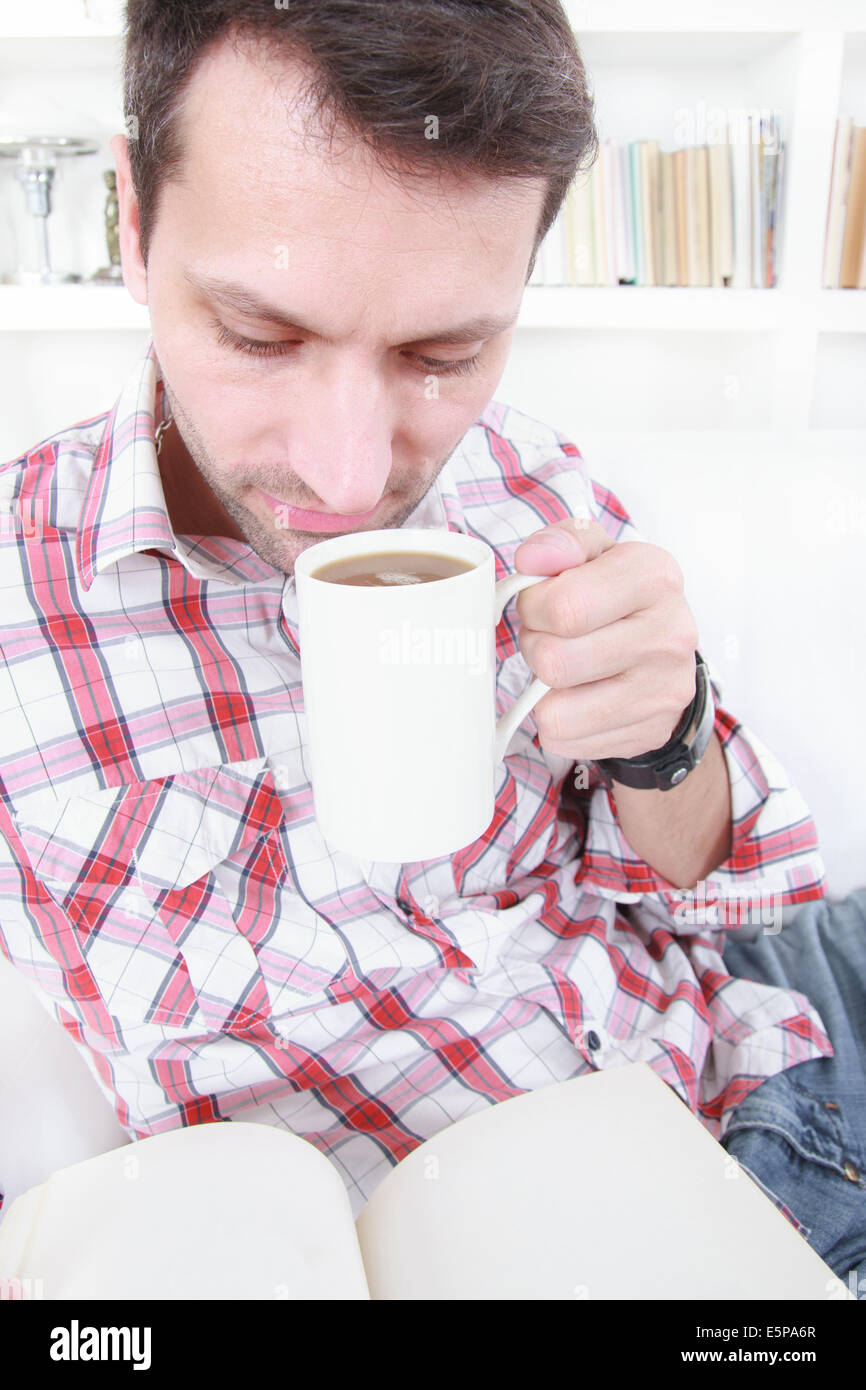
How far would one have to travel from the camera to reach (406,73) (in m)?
0.63

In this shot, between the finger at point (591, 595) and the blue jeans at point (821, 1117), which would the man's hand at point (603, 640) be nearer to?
the finger at point (591, 595)

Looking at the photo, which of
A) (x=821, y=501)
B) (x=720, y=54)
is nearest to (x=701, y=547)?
(x=821, y=501)

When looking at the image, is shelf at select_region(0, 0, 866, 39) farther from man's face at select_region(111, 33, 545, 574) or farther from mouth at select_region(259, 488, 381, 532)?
mouth at select_region(259, 488, 381, 532)

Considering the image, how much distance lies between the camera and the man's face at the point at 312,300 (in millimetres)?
637

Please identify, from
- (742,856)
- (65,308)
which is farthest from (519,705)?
(65,308)

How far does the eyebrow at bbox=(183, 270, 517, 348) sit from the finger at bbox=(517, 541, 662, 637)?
0.19m

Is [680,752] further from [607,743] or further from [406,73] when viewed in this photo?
[406,73]

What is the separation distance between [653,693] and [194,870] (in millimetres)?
442

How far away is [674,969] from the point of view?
1152mm

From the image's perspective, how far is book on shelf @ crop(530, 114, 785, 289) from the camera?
1903mm

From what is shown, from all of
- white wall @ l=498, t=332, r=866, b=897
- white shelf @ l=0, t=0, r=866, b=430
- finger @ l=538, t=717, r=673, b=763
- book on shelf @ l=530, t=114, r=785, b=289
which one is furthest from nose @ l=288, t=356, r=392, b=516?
book on shelf @ l=530, t=114, r=785, b=289

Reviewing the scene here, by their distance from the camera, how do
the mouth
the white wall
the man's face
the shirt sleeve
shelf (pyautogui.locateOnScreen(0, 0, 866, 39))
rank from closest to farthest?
the man's face
the mouth
the shirt sleeve
the white wall
shelf (pyautogui.locateOnScreen(0, 0, 866, 39))
